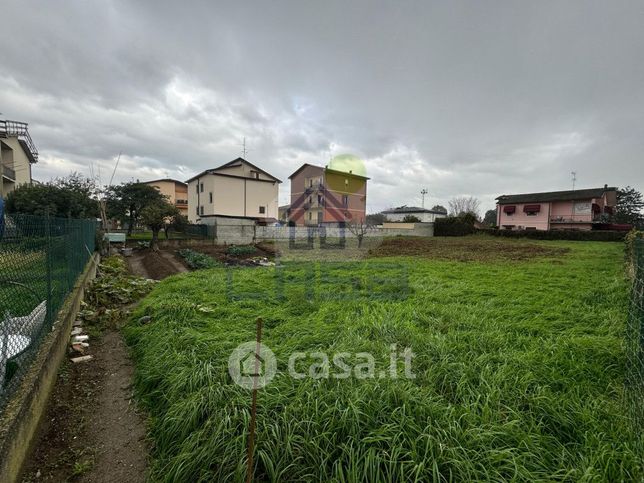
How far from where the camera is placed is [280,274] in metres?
6.77

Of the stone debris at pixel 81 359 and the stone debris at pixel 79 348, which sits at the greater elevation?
the stone debris at pixel 79 348

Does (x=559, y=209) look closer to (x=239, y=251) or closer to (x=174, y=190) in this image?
(x=239, y=251)

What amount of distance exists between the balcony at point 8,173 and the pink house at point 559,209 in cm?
3821

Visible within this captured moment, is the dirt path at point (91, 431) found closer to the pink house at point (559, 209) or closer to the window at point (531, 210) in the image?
the pink house at point (559, 209)

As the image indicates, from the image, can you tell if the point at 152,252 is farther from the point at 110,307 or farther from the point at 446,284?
the point at 446,284

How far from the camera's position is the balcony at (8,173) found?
16756mm

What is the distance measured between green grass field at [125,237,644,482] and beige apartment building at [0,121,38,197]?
22122 millimetres

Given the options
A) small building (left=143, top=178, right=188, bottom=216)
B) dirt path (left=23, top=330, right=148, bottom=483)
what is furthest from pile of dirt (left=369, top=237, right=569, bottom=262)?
small building (left=143, top=178, right=188, bottom=216)

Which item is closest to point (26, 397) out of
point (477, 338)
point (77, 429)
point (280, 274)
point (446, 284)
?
point (77, 429)

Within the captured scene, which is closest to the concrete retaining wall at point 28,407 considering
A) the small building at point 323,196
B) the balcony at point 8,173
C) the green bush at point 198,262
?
the green bush at point 198,262

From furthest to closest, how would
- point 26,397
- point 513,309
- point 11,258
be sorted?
point 513,309, point 11,258, point 26,397

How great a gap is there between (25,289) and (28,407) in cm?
136

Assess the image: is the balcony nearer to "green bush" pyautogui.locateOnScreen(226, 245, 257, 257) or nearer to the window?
"green bush" pyautogui.locateOnScreen(226, 245, 257, 257)

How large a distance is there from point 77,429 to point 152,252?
11843 millimetres
